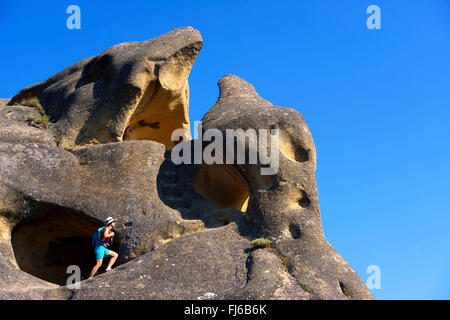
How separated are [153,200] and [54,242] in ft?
9.93

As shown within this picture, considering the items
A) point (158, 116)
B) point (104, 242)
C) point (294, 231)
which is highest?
point (158, 116)

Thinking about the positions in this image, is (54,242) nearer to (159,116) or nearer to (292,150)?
(292,150)

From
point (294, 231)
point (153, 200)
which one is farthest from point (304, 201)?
point (153, 200)

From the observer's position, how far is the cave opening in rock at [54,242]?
41.8 feet

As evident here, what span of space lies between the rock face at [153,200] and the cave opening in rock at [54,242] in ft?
0.09

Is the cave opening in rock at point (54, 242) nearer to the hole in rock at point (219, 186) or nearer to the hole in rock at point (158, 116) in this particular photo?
the hole in rock at point (219, 186)

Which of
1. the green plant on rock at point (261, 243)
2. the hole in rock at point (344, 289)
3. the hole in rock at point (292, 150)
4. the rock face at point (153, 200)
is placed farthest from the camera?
the hole in rock at point (292, 150)

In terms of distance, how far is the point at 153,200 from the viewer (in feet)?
42.2

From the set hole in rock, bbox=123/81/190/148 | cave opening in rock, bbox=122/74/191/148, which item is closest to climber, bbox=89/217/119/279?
cave opening in rock, bbox=122/74/191/148

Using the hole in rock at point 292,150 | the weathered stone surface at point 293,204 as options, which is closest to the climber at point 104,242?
the weathered stone surface at point 293,204

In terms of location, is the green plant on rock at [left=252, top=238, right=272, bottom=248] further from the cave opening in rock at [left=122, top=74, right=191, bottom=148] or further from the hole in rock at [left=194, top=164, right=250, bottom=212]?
the cave opening in rock at [left=122, top=74, right=191, bottom=148]

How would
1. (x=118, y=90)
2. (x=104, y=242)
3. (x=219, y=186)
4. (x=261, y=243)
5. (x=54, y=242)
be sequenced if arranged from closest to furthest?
(x=261, y=243)
(x=104, y=242)
(x=54, y=242)
(x=219, y=186)
(x=118, y=90)
